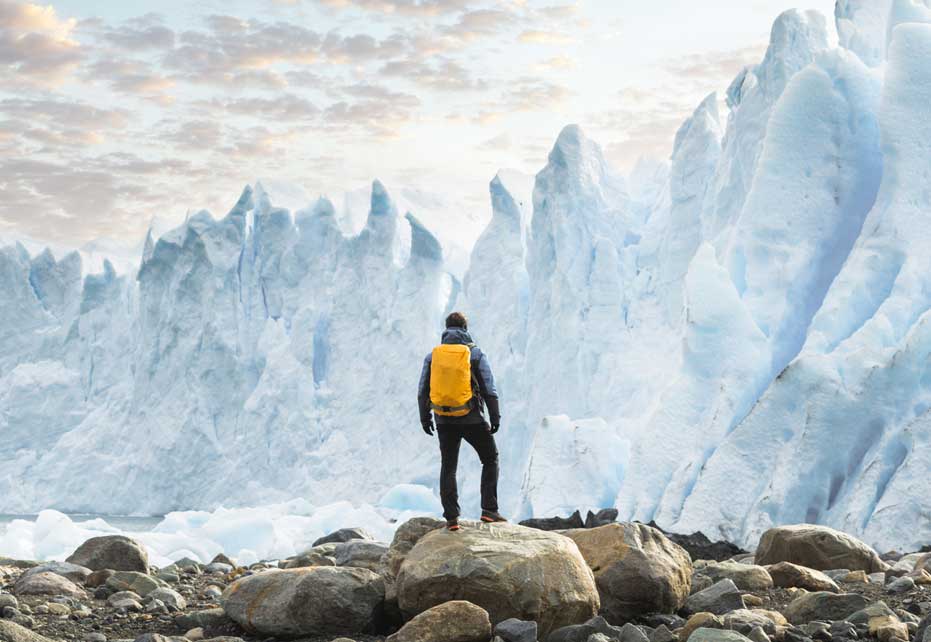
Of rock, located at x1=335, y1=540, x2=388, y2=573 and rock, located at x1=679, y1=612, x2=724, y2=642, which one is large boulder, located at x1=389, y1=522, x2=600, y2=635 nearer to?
rock, located at x1=679, y1=612, x2=724, y2=642

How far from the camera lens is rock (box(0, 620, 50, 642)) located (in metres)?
4.45

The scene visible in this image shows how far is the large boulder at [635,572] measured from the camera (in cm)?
546

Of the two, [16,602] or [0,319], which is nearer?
[16,602]

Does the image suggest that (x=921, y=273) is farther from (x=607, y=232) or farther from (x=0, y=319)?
(x=0, y=319)

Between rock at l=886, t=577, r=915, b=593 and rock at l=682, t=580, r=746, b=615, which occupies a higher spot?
rock at l=682, t=580, r=746, b=615

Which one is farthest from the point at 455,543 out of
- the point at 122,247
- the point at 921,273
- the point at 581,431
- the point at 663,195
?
the point at 122,247

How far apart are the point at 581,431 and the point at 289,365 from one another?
16026 mm

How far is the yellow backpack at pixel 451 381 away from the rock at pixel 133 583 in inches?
108

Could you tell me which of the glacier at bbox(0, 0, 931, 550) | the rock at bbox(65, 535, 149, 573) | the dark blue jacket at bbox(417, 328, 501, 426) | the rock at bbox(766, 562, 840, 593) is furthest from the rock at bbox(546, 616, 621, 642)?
the glacier at bbox(0, 0, 931, 550)

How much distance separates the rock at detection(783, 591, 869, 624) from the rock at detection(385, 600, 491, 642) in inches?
66.9

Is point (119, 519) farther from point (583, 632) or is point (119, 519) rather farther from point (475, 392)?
point (583, 632)

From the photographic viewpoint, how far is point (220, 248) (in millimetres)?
33938

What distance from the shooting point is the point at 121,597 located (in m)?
6.37

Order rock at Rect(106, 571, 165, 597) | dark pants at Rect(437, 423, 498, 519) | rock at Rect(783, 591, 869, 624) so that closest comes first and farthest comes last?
rock at Rect(783, 591, 869, 624) < dark pants at Rect(437, 423, 498, 519) < rock at Rect(106, 571, 165, 597)
